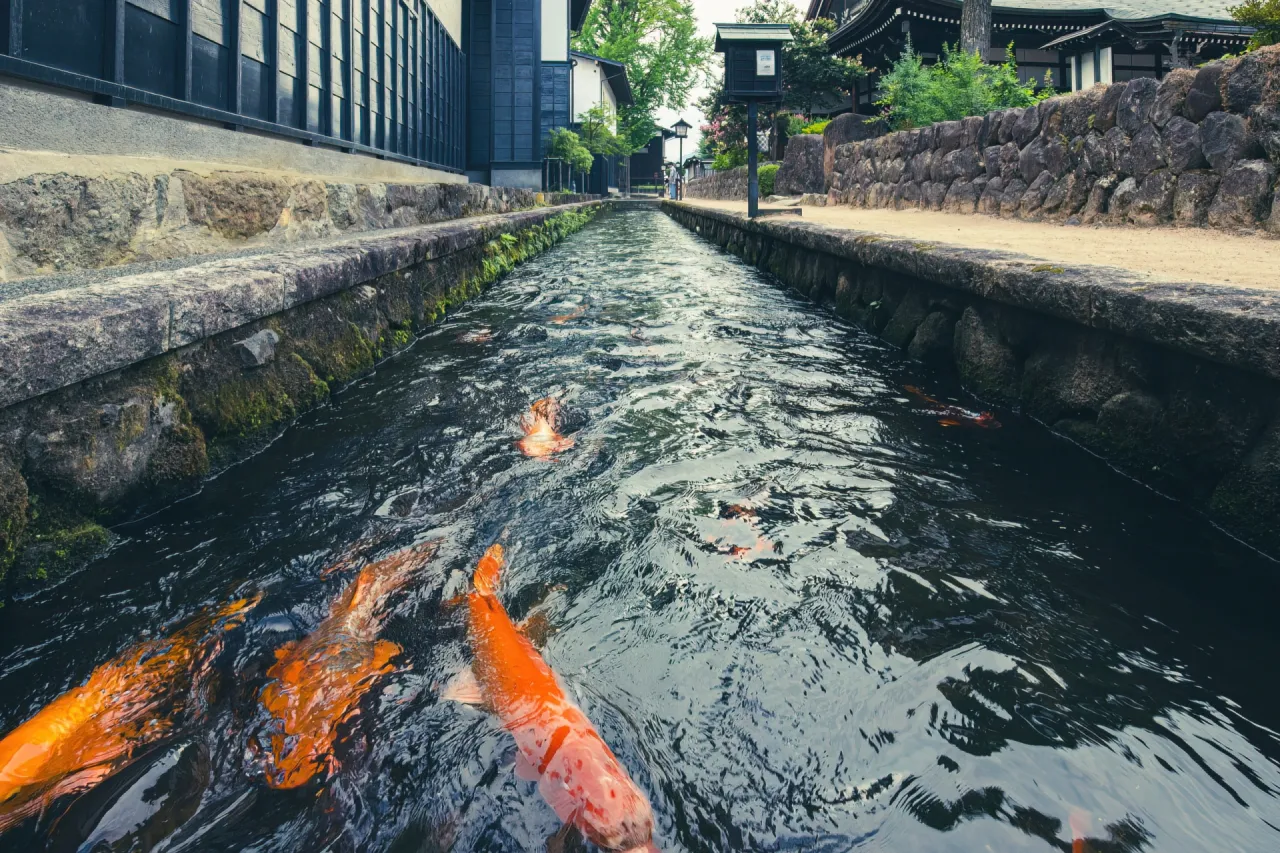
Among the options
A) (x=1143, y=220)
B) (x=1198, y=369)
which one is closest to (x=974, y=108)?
(x=1143, y=220)

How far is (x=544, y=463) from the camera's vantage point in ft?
9.41

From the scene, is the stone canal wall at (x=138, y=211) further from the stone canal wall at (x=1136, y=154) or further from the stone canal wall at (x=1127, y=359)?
the stone canal wall at (x=1136, y=154)

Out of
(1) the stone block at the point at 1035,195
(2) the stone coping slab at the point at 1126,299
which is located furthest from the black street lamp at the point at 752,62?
(2) the stone coping slab at the point at 1126,299

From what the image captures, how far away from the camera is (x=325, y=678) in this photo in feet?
5.24

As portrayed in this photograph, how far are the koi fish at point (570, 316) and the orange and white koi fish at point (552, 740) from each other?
4311 mm

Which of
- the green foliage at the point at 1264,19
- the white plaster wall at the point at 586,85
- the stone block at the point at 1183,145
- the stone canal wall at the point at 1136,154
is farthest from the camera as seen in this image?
the white plaster wall at the point at 586,85

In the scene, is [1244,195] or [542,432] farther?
[1244,195]

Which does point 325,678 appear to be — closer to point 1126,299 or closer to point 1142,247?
point 1126,299

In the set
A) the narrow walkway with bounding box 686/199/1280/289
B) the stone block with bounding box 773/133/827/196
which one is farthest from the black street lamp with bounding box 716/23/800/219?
the stone block with bounding box 773/133/827/196

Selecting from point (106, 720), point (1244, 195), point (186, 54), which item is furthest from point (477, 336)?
point (1244, 195)

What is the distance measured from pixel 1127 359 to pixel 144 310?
3.23 meters

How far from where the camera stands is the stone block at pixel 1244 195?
564 cm

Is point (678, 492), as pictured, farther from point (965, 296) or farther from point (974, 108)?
point (974, 108)

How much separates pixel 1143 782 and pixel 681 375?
3101 mm
